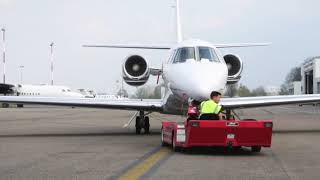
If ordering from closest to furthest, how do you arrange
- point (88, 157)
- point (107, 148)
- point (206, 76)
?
point (88, 157) < point (107, 148) < point (206, 76)

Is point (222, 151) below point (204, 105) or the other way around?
below

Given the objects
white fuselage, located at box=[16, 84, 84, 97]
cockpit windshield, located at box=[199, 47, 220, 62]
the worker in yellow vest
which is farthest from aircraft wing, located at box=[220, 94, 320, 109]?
white fuselage, located at box=[16, 84, 84, 97]

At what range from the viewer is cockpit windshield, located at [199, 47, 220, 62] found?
1733 cm

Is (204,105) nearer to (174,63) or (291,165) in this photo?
(291,165)

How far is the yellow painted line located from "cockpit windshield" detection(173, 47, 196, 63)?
422cm

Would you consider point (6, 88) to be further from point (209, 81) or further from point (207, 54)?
point (209, 81)

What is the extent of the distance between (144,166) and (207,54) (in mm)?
7498

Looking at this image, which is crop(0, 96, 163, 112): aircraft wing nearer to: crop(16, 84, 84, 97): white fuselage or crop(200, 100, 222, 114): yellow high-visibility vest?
crop(200, 100, 222, 114): yellow high-visibility vest

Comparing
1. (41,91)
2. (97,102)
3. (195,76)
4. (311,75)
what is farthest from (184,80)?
(311,75)

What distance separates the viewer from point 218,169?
10.1 m

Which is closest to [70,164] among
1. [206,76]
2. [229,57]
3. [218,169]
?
[218,169]

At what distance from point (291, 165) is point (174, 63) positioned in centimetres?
775

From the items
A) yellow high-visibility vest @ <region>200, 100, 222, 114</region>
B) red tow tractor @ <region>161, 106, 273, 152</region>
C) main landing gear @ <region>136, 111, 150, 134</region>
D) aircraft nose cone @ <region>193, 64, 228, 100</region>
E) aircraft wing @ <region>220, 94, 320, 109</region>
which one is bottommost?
main landing gear @ <region>136, 111, 150, 134</region>

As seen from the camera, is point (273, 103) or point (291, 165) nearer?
point (291, 165)
